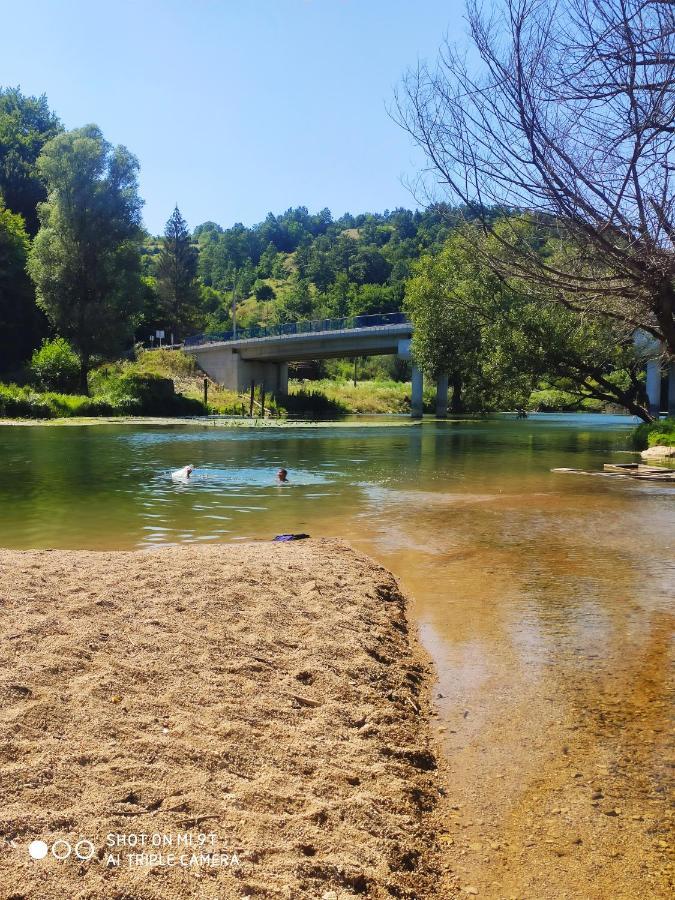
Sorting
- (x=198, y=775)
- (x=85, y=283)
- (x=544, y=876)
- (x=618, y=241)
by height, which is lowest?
(x=544, y=876)

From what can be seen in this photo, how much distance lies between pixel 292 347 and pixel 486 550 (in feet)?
208

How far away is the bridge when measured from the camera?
216 feet

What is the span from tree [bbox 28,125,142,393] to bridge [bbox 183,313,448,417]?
14.0 m

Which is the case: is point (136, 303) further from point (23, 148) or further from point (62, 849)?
point (62, 849)

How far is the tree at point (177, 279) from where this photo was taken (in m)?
98.9

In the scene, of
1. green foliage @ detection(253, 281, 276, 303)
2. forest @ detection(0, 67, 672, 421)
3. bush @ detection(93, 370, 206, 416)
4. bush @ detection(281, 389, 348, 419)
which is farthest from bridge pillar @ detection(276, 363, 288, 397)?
green foliage @ detection(253, 281, 276, 303)

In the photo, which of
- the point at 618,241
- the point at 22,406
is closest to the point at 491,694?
the point at 618,241

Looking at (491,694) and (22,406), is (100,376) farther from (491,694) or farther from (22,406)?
(491,694)

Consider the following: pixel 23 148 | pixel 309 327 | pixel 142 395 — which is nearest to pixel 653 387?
pixel 309 327

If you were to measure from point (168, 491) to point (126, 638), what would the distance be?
12.4 m

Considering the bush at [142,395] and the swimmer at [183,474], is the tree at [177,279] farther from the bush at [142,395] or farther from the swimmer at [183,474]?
the swimmer at [183,474]

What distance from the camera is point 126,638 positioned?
17.0 feet

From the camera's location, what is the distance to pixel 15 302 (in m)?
65.8

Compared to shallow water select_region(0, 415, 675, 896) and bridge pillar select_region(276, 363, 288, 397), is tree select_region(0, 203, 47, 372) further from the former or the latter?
shallow water select_region(0, 415, 675, 896)
